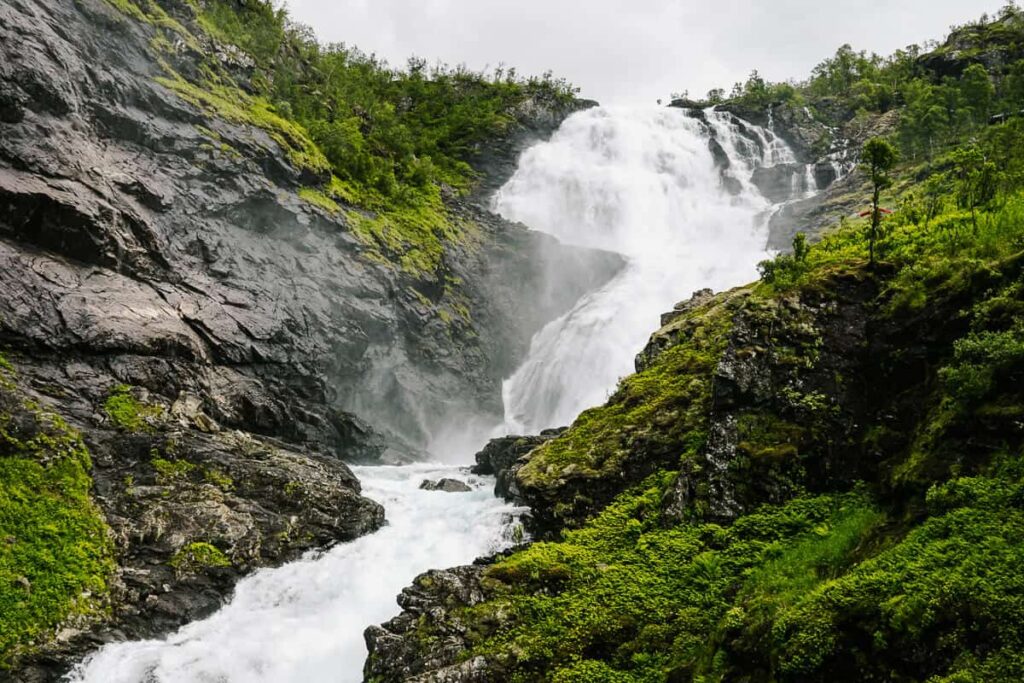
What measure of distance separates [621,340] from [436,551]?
933 inches

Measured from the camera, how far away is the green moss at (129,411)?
62.6 feet

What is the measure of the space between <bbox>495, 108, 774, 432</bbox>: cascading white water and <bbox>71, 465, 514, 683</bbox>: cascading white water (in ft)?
60.8

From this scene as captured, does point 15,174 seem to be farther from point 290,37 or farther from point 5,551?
point 290,37

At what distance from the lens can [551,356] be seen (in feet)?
136

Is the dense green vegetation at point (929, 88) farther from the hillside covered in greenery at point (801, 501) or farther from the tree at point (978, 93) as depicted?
the hillside covered in greenery at point (801, 501)

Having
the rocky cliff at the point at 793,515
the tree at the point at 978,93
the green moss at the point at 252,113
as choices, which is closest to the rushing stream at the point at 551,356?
the rocky cliff at the point at 793,515

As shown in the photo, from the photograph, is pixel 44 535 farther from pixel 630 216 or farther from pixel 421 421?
pixel 630 216

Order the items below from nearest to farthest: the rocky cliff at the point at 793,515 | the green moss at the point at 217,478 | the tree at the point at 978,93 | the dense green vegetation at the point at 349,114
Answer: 1. the rocky cliff at the point at 793,515
2. the green moss at the point at 217,478
3. the dense green vegetation at the point at 349,114
4. the tree at the point at 978,93

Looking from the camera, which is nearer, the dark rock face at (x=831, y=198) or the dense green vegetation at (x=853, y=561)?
the dense green vegetation at (x=853, y=561)

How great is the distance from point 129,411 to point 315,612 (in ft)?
30.3

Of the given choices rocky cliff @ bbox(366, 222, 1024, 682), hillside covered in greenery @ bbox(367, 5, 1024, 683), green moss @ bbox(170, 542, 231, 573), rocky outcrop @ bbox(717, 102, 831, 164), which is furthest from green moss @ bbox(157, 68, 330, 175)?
rocky outcrop @ bbox(717, 102, 831, 164)

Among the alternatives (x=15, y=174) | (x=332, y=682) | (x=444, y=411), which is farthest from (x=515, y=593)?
(x=444, y=411)

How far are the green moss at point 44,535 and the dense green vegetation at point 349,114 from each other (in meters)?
20.2

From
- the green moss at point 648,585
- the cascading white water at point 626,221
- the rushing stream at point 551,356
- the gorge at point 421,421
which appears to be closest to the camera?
the gorge at point 421,421
